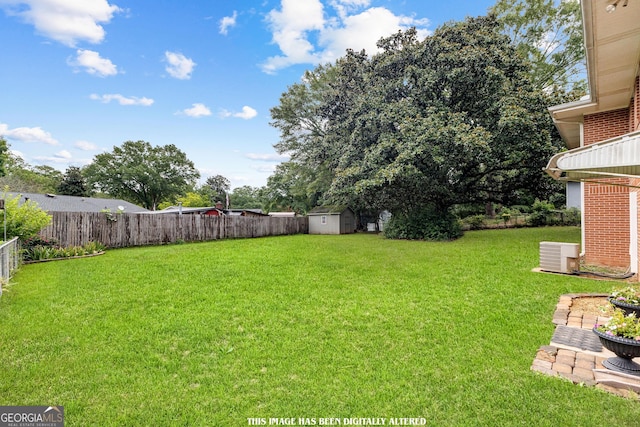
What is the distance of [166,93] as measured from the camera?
16.3 metres

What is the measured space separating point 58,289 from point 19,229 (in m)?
4.07

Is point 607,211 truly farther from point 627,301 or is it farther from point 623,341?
point 623,341

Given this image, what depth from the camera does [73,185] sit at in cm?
3275

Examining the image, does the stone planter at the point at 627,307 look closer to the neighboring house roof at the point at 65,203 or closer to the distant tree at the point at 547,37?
the distant tree at the point at 547,37

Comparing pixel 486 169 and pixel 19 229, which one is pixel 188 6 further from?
pixel 486 169

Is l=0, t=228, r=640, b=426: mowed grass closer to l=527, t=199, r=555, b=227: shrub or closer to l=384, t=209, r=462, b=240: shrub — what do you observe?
l=384, t=209, r=462, b=240: shrub

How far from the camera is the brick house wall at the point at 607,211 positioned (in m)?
6.57

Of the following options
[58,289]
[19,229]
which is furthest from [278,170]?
[58,289]

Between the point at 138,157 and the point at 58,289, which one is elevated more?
the point at 138,157

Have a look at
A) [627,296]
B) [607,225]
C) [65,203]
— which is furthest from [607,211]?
[65,203]

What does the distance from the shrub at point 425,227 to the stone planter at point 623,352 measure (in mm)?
10646

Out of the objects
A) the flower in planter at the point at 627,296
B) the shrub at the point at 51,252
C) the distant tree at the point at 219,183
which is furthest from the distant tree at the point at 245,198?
the flower in planter at the point at 627,296

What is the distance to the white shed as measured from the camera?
20312 mm

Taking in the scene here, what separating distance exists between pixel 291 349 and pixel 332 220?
17191 mm
